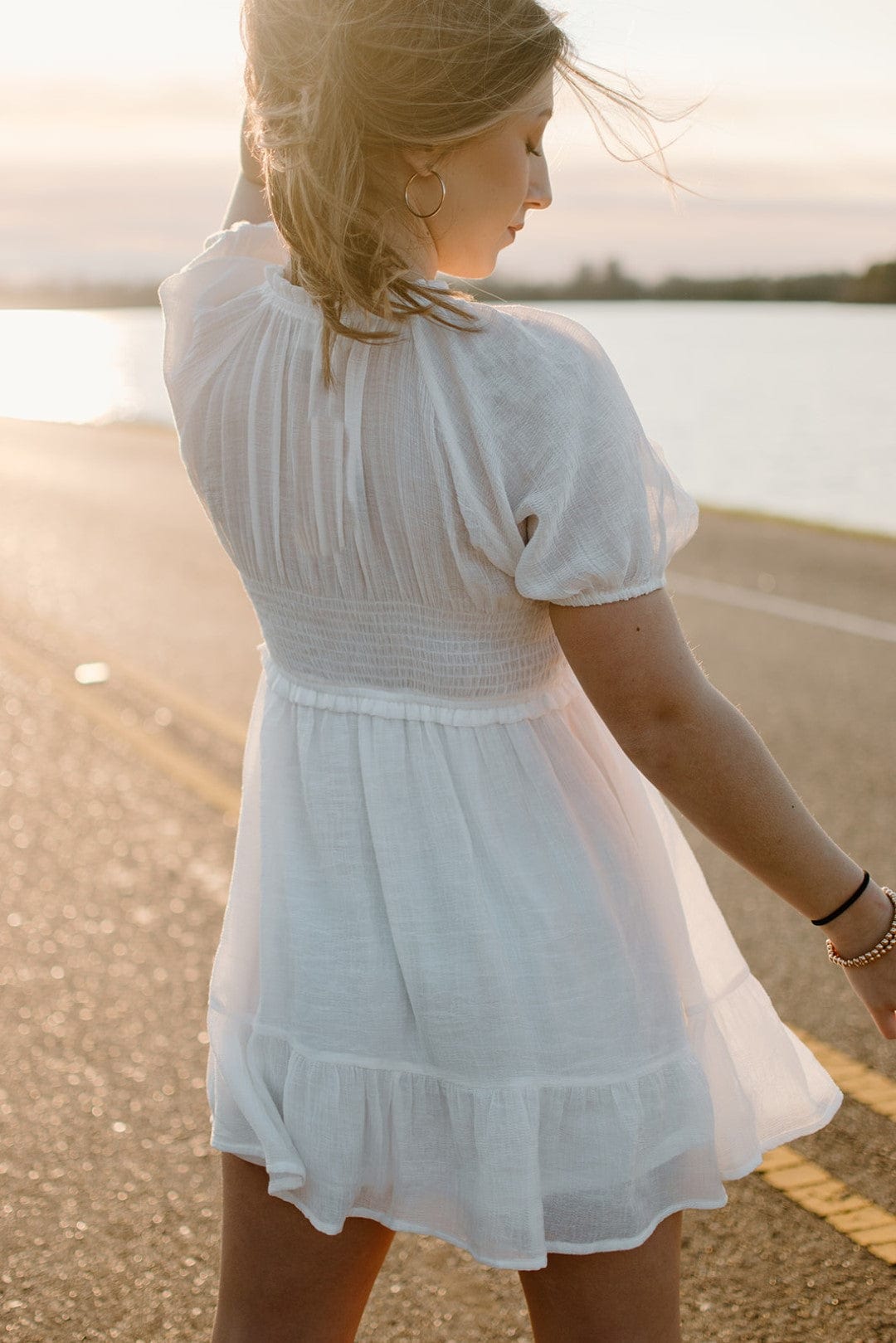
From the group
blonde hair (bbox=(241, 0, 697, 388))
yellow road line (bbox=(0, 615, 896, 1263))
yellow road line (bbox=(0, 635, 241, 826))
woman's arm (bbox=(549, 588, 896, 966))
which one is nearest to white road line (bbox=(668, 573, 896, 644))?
yellow road line (bbox=(0, 635, 241, 826))

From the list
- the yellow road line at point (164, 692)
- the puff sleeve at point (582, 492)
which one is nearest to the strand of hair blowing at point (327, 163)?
the puff sleeve at point (582, 492)

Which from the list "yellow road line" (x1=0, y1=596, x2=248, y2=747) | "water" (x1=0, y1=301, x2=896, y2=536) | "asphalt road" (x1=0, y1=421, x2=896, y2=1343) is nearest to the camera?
"asphalt road" (x1=0, y1=421, x2=896, y2=1343)

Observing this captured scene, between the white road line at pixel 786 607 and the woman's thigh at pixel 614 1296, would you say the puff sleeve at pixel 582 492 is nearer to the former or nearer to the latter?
the woman's thigh at pixel 614 1296

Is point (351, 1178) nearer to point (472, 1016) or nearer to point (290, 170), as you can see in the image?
point (472, 1016)

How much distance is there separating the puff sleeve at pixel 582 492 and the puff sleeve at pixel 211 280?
44 centimetres

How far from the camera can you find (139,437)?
19.2 metres

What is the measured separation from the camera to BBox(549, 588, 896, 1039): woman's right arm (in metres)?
1.37

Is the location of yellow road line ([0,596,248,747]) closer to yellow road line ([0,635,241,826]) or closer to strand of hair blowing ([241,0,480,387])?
yellow road line ([0,635,241,826])

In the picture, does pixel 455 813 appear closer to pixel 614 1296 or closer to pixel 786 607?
pixel 614 1296

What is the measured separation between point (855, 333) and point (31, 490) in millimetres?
11997

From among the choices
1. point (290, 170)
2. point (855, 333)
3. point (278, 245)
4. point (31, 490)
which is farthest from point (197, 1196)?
Result: point (855, 333)

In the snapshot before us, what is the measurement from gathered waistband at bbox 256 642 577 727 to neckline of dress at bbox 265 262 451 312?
41cm

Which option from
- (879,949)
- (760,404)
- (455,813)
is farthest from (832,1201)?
(760,404)

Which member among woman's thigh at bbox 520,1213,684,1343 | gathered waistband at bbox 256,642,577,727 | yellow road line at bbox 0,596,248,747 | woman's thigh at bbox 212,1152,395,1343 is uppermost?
Result: gathered waistband at bbox 256,642,577,727
